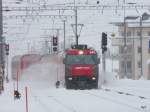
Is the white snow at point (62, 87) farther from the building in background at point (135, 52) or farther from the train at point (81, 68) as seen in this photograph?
the building in background at point (135, 52)

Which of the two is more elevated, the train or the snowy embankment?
the train

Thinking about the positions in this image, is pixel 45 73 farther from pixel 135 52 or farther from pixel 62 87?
pixel 135 52

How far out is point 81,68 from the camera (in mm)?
41031

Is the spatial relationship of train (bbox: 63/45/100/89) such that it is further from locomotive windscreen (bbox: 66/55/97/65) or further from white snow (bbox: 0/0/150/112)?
white snow (bbox: 0/0/150/112)

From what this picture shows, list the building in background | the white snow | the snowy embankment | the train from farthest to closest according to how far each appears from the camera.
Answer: the building in background < the snowy embankment < the train < the white snow

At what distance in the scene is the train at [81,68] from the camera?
40.9 meters

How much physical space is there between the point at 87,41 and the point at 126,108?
97353mm

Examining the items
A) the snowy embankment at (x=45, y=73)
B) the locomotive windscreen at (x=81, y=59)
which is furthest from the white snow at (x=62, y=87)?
the locomotive windscreen at (x=81, y=59)

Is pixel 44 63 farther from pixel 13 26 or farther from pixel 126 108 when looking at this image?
pixel 126 108

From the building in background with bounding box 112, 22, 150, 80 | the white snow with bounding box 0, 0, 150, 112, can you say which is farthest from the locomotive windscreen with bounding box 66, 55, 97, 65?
the building in background with bounding box 112, 22, 150, 80

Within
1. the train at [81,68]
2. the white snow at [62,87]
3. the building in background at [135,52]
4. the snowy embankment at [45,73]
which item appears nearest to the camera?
the white snow at [62,87]

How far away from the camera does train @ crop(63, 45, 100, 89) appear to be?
40.9 metres

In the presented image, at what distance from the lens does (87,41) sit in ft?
391

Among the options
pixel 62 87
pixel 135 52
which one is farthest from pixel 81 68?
pixel 135 52
